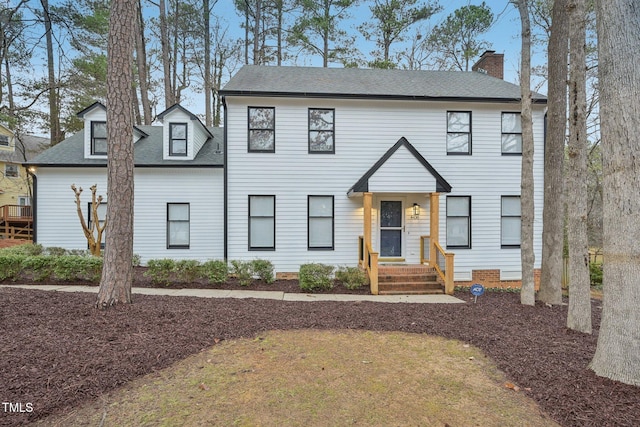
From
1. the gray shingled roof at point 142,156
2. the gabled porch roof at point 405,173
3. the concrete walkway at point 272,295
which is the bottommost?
the concrete walkway at point 272,295

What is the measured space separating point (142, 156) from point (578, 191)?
12.3m

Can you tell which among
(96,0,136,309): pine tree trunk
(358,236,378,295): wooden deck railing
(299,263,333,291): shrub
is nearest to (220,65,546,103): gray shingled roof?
(96,0,136,309): pine tree trunk

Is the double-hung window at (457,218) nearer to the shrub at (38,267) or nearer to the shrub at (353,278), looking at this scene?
the shrub at (353,278)

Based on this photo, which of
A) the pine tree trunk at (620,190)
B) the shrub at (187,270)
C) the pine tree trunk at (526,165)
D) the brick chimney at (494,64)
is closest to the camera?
the pine tree trunk at (620,190)

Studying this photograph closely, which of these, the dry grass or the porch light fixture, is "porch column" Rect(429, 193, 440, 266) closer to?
the porch light fixture

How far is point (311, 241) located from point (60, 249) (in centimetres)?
839

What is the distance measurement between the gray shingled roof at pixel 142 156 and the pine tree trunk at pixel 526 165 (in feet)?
28.8

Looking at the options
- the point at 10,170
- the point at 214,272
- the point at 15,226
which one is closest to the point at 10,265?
the point at 214,272

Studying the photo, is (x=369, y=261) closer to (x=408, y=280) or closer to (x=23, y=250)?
(x=408, y=280)

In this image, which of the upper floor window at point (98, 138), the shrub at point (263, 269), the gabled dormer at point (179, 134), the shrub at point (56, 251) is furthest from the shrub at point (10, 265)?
the shrub at point (263, 269)

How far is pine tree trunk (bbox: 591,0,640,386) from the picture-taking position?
10.2 feet

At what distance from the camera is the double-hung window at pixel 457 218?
10.2 metres

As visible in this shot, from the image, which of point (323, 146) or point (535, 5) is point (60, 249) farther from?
point (535, 5)

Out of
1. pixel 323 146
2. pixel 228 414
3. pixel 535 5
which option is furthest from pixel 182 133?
pixel 535 5
